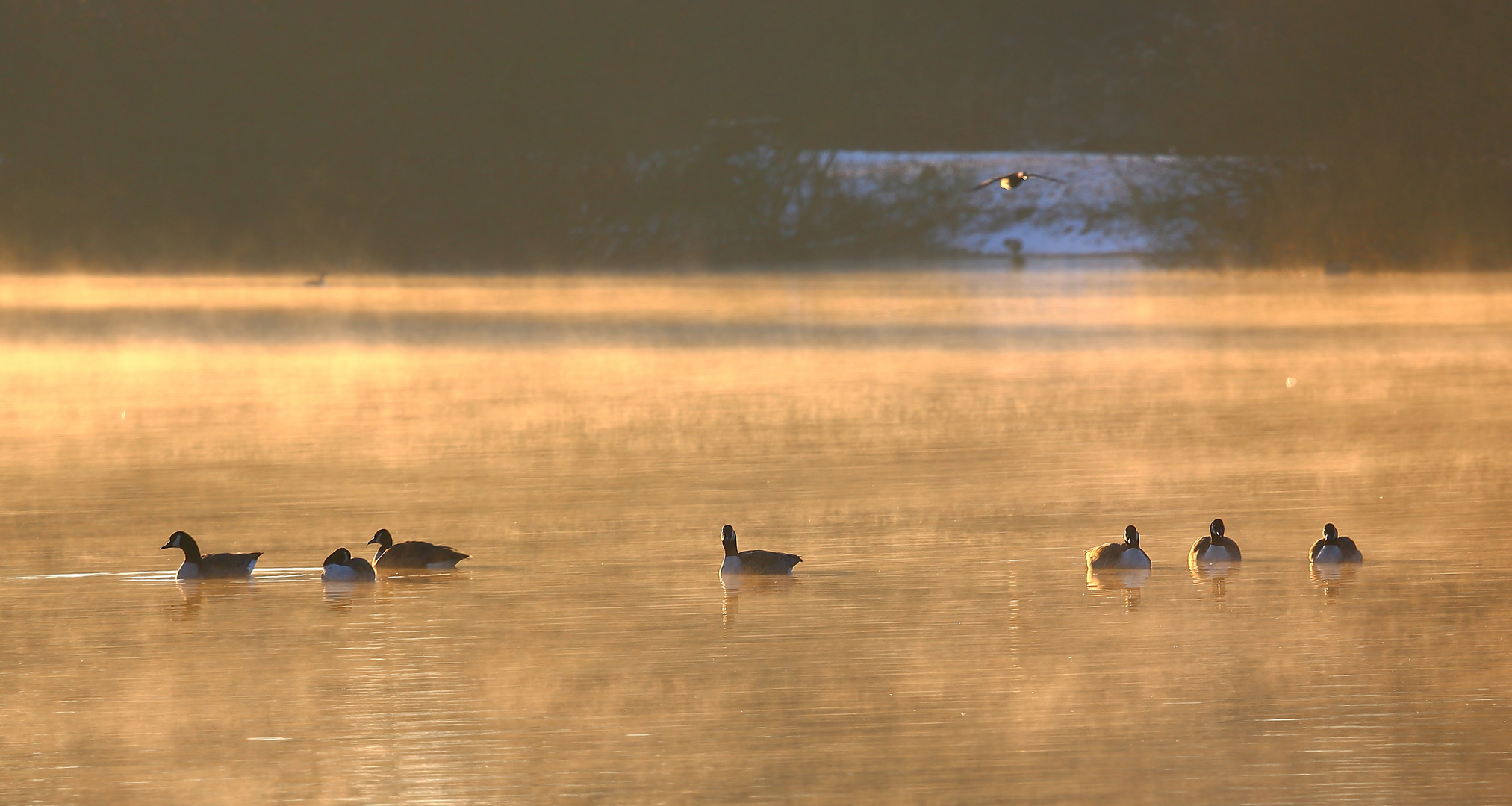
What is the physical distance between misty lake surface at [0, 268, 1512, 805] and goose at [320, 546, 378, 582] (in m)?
0.07

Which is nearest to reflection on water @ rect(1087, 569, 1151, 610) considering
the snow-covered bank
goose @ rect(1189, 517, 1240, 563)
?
goose @ rect(1189, 517, 1240, 563)

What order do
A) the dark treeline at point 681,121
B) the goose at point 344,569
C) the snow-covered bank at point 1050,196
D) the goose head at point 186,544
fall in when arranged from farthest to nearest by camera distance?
the dark treeline at point 681,121
the snow-covered bank at point 1050,196
the goose head at point 186,544
the goose at point 344,569

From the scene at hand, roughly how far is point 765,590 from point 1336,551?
136 inches

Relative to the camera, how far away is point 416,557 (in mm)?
11859

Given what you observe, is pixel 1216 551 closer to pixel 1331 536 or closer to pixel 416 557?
pixel 1331 536

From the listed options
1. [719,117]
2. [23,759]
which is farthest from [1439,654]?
[719,117]

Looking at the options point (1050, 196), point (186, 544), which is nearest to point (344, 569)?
point (186, 544)

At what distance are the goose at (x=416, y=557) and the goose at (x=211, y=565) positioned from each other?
805mm

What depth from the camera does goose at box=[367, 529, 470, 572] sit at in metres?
11.9

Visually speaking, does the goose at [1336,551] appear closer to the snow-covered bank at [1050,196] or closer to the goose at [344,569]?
the goose at [344,569]

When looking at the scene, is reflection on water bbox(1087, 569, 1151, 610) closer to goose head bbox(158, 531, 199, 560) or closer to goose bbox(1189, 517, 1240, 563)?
goose bbox(1189, 517, 1240, 563)

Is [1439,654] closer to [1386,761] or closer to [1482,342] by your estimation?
[1386,761]

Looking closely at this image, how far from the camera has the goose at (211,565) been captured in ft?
38.1

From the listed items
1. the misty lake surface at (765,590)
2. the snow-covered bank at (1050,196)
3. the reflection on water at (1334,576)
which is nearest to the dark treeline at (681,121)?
the snow-covered bank at (1050,196)
